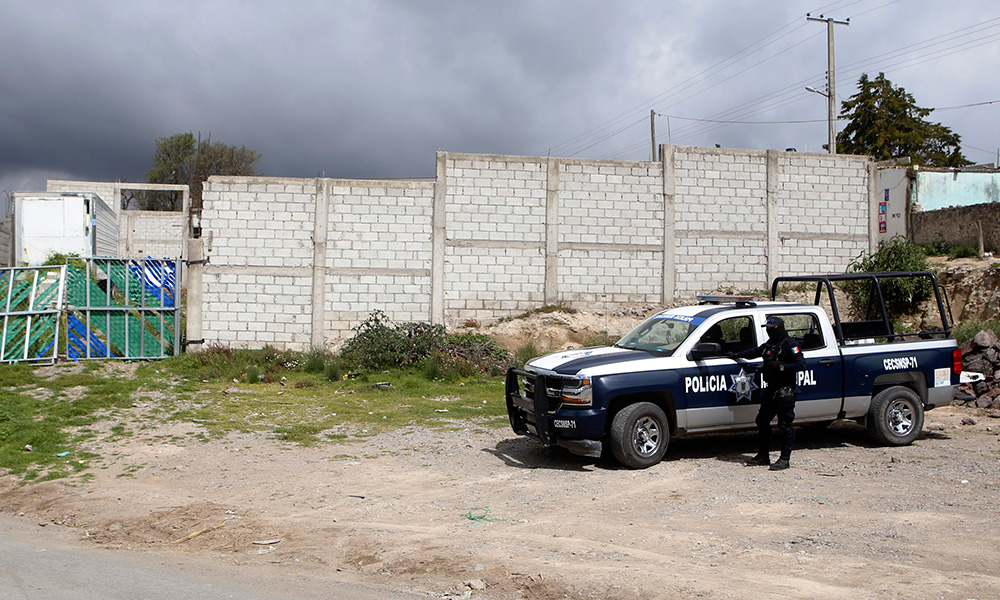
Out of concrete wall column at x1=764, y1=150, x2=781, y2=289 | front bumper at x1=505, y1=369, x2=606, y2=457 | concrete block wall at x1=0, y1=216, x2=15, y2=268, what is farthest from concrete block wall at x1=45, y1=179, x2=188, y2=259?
front bumper at x1=505, y1=369, x2=606, y2=457

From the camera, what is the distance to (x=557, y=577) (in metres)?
5.15

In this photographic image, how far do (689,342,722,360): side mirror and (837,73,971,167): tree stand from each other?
123ft

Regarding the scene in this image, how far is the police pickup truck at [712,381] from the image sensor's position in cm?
827

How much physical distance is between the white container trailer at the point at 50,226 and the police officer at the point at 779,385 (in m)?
24.3

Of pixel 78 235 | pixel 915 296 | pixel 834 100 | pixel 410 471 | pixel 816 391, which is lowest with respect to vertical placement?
pixel 410 471

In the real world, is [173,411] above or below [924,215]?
below

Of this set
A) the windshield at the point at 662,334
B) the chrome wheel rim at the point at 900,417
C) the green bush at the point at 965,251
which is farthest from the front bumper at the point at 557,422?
the green bush at the point at 965,251

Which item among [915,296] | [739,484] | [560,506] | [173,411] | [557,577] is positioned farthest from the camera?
[915,296]

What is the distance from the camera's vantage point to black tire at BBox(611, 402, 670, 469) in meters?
8.24

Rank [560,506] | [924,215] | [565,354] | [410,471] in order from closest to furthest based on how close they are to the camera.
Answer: [560,506] → [410,471] → [565,354] → [924,215]

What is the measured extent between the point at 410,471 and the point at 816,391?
5.00m

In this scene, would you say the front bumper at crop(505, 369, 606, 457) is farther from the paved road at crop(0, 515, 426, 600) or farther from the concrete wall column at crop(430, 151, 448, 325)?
the concrete wall column at crop(430, 151, 448, 325)

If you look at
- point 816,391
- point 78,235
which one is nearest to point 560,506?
point 816,391

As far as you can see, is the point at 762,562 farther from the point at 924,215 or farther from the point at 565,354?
the point at 924,215
